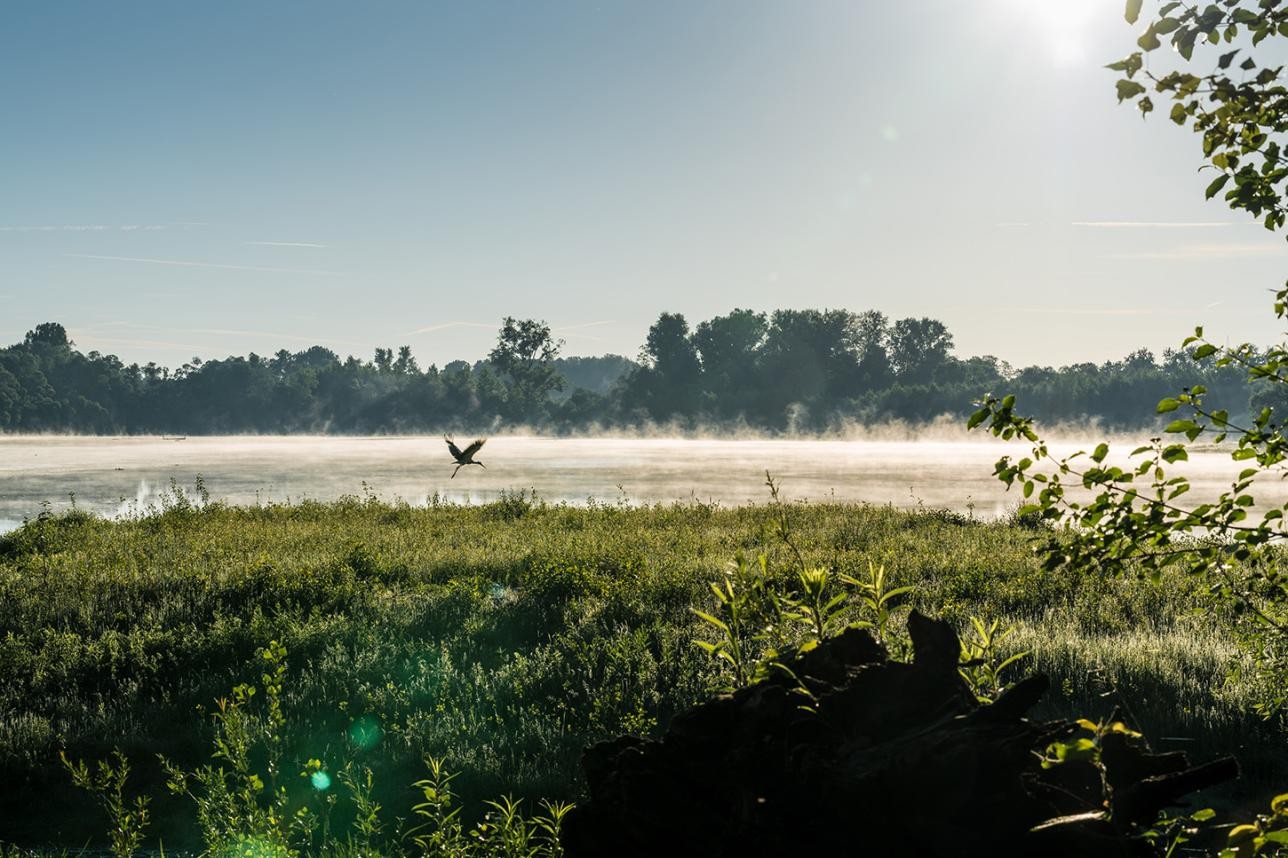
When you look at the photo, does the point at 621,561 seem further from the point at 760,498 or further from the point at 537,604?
the point at 760,498

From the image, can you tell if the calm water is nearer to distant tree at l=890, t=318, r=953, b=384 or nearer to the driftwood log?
the driftwood log

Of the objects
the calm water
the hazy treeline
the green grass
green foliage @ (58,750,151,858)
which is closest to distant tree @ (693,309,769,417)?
the hazy treeline

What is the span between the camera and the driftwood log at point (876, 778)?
2746 millimetres

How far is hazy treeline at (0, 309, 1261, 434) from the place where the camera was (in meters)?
117

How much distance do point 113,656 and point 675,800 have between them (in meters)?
10.9

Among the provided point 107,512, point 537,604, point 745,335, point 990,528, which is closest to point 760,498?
point 990,528

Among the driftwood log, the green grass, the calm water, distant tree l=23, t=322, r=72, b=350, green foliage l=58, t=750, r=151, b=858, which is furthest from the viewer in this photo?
distant tree l=23, t=322, r=72, b=350

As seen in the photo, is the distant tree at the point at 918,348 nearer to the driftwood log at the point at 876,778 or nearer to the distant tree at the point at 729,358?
the distant tree at the point at 729,358

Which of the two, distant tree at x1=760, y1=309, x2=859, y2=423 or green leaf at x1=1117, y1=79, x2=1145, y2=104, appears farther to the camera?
distant tree at x1=760, y1=309, x2=859, y2=423

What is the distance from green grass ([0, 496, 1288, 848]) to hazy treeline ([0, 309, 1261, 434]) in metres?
102

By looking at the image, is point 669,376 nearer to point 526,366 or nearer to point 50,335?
point 526,366

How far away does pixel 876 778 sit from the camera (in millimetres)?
2779

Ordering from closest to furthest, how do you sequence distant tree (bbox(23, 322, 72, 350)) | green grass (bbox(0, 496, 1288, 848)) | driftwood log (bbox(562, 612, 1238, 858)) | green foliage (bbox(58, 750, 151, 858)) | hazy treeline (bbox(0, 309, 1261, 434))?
1. driftwood log (bbox(562, 612, 1238, 858))
2. green foliage (bbox(58, 750, 151, 858))
3. green grass (bbox(0, 496, 1288, 848))
4. hazy treeline (bbox(0, 309, 1261, 434))
5. distant tree (bbox(23, 322, 72, 350))

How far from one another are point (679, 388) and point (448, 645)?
11244cm
